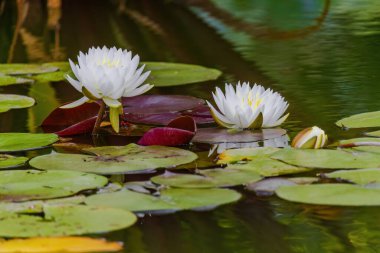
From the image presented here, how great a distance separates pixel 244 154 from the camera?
1477mm

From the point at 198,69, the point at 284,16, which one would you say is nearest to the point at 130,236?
the point at 198,69

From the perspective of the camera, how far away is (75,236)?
1.09m

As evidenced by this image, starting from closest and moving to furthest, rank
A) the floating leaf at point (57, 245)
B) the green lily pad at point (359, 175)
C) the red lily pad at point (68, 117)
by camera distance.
→ the floating leaf at point (57, 245), the green lily pad at point (359, 175), the red lily pad at point (68, 117)

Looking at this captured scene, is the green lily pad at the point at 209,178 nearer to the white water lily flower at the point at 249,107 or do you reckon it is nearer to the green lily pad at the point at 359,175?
the green lily pad at the point at 359,175

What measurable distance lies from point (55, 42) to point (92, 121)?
1581mm

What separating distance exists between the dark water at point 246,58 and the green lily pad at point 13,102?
3 cm

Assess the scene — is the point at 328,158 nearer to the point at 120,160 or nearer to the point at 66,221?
the point at 120,160

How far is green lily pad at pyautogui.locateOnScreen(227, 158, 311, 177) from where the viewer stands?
1373 mm

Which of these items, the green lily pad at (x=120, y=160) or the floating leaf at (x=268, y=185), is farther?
the green lily pad at (x=120, y=160)

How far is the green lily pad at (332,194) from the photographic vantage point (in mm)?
1188

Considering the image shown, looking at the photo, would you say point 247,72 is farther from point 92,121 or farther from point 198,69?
point 92,121

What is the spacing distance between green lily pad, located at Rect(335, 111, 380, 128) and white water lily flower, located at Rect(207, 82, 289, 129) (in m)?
0.12

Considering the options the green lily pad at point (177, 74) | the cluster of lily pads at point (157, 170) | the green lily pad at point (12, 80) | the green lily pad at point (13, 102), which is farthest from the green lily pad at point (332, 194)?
the green lily pad at point (12, 80)

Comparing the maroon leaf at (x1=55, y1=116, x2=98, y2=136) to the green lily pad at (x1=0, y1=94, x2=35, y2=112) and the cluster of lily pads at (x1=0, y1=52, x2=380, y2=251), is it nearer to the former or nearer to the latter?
the cluster of lily pads at (x1=0, y1=52, x2=380, y2=251)
